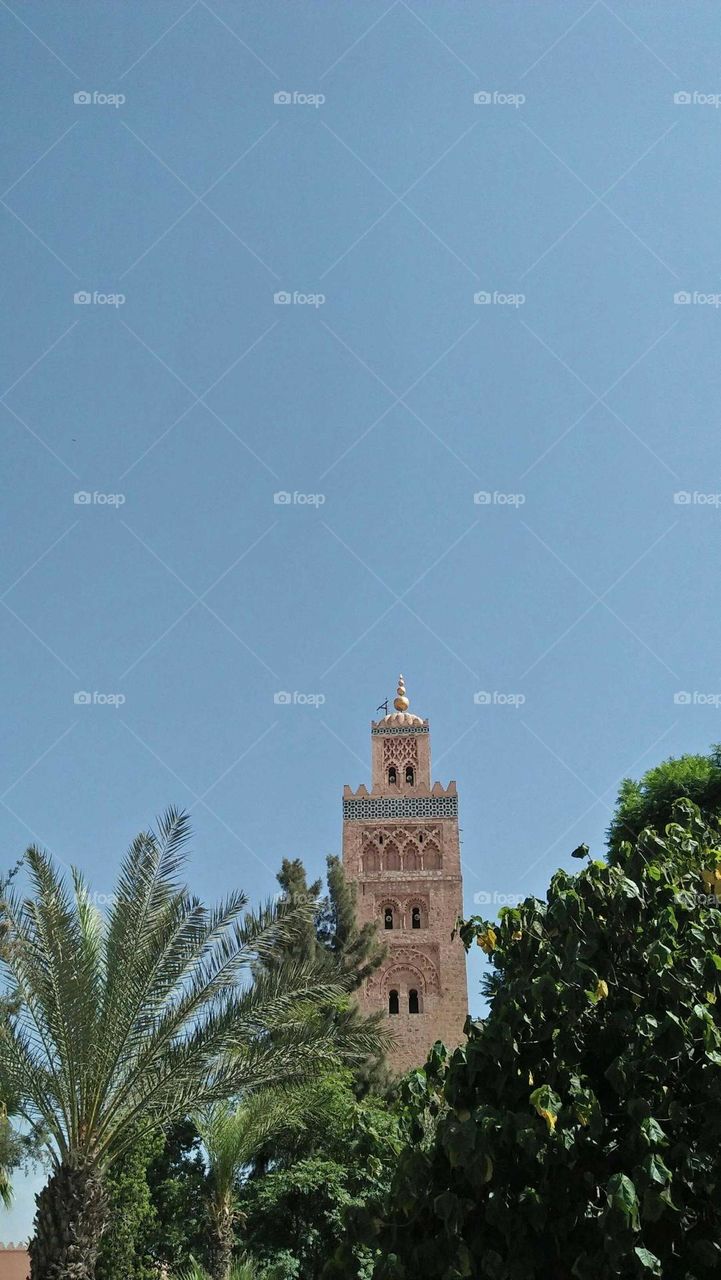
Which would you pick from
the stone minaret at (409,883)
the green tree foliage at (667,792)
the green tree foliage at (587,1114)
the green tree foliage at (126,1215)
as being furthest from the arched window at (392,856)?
the green tree foliage at (587,1114)

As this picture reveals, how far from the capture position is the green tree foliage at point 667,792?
57.5ft

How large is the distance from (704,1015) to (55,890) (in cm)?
620

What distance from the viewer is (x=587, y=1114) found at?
19.1 ft

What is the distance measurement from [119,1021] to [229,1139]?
542cm

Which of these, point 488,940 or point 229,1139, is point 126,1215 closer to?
point 229,1139

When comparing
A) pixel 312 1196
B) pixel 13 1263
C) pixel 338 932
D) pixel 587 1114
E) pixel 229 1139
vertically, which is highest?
pixel 338 932

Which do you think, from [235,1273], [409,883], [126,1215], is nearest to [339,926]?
[409,883]

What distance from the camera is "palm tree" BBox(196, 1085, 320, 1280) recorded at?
45.4 ft

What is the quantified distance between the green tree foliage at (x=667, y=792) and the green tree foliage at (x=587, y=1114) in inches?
425

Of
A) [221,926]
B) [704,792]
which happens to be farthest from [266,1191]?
[704,792]

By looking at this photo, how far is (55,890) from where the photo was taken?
9.86 metres

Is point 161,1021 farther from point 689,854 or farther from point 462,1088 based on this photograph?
point 689,854

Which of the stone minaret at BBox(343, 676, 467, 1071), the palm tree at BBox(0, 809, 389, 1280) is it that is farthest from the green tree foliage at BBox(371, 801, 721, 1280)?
the stone minaret at BBox(343, 676, 467, 1071)

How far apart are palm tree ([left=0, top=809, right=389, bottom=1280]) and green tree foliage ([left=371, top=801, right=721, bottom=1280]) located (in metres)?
3.58
